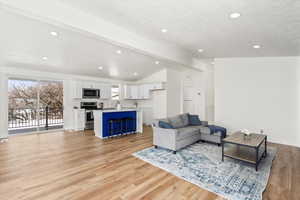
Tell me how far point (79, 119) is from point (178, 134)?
462 centimetres

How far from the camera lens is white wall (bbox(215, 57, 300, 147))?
4348 millimetres

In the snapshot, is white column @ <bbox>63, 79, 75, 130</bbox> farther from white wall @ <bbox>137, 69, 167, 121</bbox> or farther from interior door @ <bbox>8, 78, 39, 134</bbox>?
white wall @ <bbox>137, 69, 167, 121</bbox>

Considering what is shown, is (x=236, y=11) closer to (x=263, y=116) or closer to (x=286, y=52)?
(x=286, y=52)

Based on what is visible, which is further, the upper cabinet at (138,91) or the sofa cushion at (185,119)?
the upper cabinet at (138,91)

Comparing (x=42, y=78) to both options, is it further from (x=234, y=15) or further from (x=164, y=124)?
(x=234, y=15)

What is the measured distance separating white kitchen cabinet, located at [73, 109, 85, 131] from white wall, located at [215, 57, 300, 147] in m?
5.49

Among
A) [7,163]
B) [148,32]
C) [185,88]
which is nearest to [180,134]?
[148,32]

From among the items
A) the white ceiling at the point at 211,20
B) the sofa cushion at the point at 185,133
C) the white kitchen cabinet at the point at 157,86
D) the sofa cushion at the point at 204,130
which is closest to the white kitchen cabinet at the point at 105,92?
the white kitchen cabinet at the point at 157,86

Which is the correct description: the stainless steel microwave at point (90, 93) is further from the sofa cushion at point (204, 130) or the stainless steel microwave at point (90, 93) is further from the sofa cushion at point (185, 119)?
the sofa cushion at point (204, 130)

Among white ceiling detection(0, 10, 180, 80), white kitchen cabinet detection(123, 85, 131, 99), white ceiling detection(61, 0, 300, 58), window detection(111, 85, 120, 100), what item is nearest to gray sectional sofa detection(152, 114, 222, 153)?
white ceiling detection(61, 0, 300, 58)

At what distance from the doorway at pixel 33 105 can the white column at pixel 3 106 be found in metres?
0.31

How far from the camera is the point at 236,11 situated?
2.40 metres

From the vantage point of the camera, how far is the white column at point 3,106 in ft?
16.3

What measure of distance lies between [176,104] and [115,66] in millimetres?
3545
